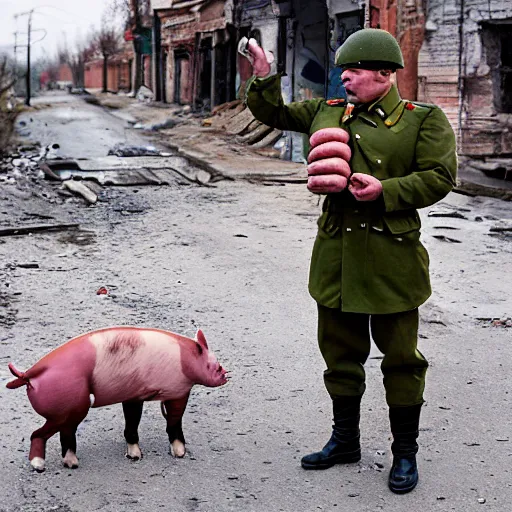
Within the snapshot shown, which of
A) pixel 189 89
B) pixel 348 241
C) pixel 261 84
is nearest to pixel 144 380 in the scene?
pixel 348 241

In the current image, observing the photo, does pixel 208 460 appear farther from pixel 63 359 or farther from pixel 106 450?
pixel 63 359

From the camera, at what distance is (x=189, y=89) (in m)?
30.4

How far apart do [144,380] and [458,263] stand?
4668 mm

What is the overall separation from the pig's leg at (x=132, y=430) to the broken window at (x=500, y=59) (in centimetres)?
1041

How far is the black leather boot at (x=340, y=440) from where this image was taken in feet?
11.6

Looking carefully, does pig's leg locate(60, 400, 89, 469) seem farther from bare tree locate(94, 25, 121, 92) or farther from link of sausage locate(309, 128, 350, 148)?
bare tree locate(94, 25, 121, 92)

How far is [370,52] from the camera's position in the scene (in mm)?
3168

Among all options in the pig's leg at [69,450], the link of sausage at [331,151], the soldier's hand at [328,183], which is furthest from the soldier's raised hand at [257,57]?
the pig's leg at [69,450]

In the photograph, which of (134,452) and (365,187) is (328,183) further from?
(134,452)

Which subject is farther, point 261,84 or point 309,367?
point 309,367

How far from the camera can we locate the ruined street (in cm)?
335

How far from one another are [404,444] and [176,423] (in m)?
0.96

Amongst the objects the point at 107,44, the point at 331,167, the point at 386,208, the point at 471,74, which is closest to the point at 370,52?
the point at 331,167

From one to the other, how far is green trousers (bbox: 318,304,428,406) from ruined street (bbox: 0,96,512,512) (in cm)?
37
